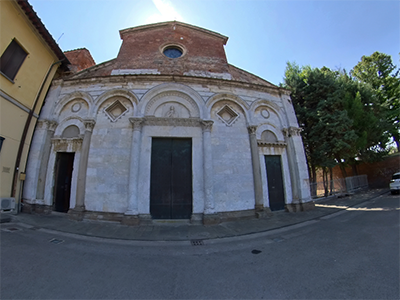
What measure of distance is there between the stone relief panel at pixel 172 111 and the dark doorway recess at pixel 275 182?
5.05 meters

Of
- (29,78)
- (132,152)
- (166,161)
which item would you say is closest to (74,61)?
(29,78)

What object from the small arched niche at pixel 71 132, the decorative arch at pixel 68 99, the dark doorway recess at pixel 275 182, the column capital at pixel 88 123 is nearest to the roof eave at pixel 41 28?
the decorative arch at pixel 68 99

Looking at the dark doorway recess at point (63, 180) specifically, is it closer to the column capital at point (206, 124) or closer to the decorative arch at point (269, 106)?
the column capital at point (206, 124)

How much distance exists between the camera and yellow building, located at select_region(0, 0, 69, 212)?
Answer: 7004mm

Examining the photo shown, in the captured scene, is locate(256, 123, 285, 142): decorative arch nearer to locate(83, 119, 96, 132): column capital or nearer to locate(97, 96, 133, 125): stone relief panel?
locate(97, 96, 133, 125): stone relief panel

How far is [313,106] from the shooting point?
557 inches

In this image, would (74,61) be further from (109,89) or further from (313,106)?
(313,106)

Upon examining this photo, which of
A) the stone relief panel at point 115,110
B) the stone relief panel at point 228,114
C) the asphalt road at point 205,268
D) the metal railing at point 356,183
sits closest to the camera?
the asphalt road at point 205,268

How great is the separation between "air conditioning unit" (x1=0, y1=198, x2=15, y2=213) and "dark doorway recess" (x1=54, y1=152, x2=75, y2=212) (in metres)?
1.39

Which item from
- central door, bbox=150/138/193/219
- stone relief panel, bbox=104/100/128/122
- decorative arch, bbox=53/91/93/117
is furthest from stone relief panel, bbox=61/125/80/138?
central door, bbox=150/138/193/219

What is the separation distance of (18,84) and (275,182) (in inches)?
526

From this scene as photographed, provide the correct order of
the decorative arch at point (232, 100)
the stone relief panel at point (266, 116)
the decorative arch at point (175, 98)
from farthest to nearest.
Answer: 1. the stone relief panel at point (266, 116)
2. the decorative arch at point (232, 100)
3. the decorative arch at point (175, 98)

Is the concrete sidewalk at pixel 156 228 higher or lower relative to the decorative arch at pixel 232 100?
lower

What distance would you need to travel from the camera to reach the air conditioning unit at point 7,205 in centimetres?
678
